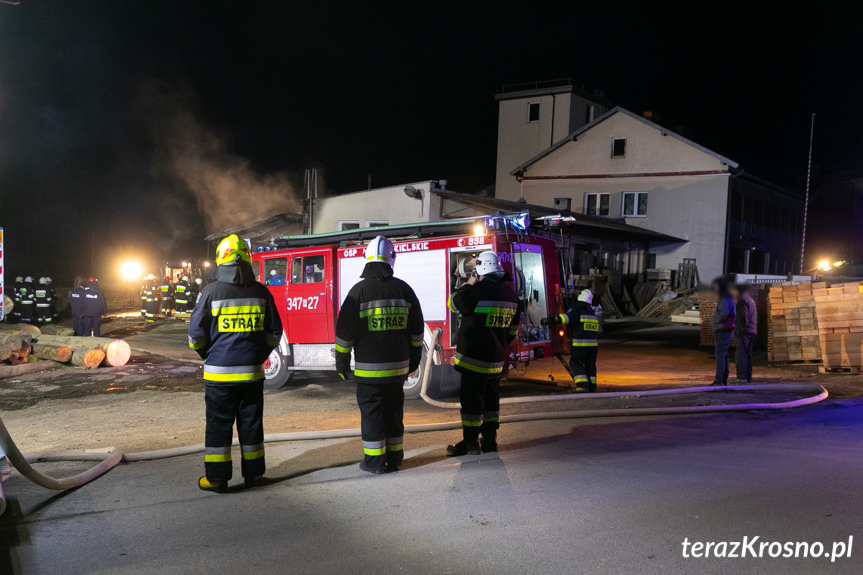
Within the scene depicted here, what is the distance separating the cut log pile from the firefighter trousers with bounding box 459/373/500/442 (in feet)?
27.4

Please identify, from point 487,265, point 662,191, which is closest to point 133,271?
point 662,191

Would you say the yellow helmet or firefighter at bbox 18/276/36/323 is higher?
the yellow helmet

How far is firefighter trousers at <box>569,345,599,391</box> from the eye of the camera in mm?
8273

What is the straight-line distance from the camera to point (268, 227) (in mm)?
24297

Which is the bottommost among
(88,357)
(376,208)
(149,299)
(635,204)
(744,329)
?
(88,357)

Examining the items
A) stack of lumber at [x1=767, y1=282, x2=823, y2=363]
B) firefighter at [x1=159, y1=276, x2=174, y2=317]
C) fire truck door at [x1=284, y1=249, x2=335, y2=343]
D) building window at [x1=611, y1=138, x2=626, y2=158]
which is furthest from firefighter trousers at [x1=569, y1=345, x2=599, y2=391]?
building window at [x1=611, y1=138, x2=626, y2=158]

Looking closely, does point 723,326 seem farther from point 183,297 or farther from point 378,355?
point 183,297

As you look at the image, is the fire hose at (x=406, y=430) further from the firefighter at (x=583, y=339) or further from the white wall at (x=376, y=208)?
the white wall at (x=376, y=208)

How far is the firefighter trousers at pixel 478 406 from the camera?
502cm

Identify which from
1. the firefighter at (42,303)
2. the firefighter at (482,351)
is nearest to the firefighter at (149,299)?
the firefighter at (42,303)

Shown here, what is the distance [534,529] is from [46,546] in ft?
8.65

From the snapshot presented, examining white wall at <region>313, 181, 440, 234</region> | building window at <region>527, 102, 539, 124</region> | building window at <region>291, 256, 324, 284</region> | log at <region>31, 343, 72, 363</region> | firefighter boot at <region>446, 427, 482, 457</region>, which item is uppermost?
building window at <region>527, 102, 539, 124</region>

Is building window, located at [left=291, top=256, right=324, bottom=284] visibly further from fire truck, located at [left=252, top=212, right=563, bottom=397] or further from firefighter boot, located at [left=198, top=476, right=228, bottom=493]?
firefighter boot, located at [left=198, top=476, right=228, bottom=493]

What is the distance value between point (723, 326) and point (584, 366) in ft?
7.41
